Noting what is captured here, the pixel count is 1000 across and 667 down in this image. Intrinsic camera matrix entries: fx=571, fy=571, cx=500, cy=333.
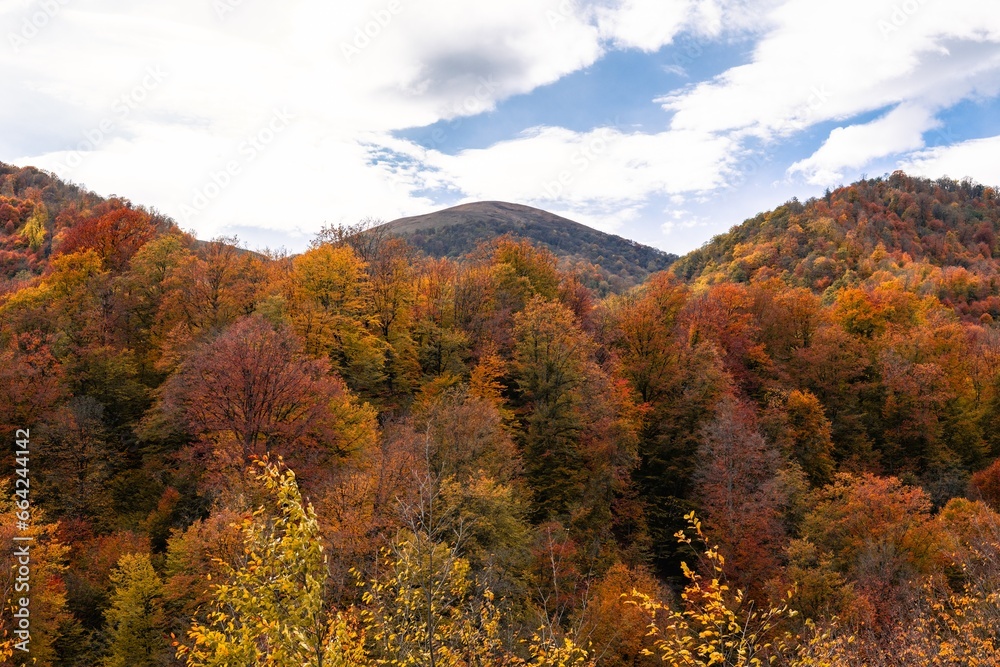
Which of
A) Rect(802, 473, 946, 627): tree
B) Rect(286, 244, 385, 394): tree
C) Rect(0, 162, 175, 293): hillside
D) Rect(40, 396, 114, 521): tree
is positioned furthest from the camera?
Rect(0, 162, 175, 293): hillside

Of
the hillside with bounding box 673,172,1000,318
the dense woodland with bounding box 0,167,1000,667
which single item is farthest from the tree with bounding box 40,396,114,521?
the hillside with bounding box 673,172,1000,318

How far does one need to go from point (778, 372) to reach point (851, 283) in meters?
48.2

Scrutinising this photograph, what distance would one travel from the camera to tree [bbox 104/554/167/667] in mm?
24984

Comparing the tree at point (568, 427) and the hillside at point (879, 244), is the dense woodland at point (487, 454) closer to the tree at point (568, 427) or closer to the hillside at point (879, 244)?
the tree at point (568, 427)

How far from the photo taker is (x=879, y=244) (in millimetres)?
104688

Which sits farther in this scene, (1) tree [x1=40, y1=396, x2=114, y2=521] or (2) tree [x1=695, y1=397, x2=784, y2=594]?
(2) tree [x1=695, y1=397, x2=784, y2=594]

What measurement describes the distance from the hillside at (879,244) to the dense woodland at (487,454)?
106 ft

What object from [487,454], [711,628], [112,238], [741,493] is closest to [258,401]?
[487,454]

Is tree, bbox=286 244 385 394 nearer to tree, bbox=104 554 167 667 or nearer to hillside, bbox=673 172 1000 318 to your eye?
tree, bbox=104 554 167 667

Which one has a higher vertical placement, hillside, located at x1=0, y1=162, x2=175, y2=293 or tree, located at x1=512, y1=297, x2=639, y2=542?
hillside, located at x1=0, y1=162, x2=175, y2=293

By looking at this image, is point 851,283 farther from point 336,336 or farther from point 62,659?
point 62,659

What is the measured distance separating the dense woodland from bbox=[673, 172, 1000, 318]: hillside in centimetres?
3243

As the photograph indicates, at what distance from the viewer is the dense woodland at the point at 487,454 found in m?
21.0

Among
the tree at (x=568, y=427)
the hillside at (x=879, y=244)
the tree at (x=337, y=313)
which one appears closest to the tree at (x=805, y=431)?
the tree at (x=568, y=427)
